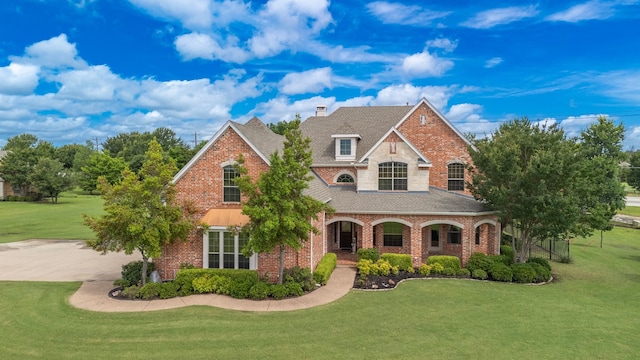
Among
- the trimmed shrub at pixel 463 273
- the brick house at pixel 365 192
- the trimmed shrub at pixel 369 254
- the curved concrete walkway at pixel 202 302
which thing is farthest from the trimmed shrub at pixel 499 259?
the curved concrete walkway at pixel 202 302

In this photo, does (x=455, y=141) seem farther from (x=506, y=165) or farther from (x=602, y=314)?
(x=602, y=314)

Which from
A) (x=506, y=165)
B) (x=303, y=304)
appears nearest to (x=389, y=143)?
(x=506, y=165)

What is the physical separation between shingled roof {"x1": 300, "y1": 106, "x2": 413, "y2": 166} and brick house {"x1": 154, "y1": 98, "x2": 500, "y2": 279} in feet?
0.33

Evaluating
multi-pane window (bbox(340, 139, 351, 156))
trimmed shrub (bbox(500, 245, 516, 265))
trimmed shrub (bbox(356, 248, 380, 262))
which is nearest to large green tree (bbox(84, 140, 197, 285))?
trimmed shrub (bbox(356, 248, 380, 262))

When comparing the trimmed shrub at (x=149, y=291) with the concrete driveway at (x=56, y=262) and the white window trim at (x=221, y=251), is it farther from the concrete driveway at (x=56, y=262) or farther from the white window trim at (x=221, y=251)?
the concrete driveway at (x=56, y=262)

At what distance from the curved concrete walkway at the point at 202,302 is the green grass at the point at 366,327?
594mm

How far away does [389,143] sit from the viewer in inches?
Result: 1021

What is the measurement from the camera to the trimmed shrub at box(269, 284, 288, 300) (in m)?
17.6

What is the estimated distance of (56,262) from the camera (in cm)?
2522

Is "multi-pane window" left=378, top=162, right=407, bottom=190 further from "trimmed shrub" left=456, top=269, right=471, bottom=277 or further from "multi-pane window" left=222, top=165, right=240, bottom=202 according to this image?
"multi-pane window" left=222, top=165, right=240, bottom=202

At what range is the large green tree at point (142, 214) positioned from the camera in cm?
1689

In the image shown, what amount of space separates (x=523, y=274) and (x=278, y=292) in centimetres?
1287

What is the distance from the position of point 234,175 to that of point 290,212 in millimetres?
4404

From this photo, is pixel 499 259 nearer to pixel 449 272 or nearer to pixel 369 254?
pixel 449 272
